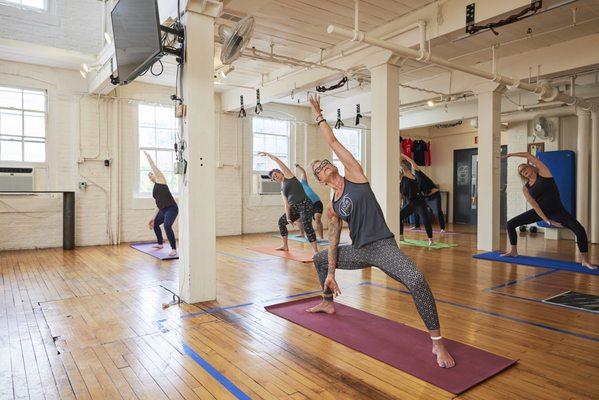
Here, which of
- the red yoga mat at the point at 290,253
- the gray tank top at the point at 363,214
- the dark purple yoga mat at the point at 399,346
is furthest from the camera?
the red yoga mat at the point at 290,253

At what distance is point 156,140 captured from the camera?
8.67 m

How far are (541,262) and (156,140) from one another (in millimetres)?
7323

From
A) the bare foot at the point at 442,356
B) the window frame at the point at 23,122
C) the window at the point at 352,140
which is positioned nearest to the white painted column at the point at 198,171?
the bare foot at the point at 442,356

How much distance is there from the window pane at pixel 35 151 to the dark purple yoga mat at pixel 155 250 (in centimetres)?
226

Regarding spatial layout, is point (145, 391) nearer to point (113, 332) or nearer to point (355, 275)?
point (113, 332)

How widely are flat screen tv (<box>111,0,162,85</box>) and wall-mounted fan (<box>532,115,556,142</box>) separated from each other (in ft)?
26.9

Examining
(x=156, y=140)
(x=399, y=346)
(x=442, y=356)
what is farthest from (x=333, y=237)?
(x=156, y=140)

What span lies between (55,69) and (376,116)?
5.93m

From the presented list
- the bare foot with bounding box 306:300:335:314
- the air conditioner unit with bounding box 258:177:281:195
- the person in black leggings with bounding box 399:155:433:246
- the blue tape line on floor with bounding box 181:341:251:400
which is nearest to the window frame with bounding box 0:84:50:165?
the air conditioner unit with bounding box 258:177:281:195

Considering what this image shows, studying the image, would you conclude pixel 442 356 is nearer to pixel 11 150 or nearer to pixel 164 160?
pixel 164 160

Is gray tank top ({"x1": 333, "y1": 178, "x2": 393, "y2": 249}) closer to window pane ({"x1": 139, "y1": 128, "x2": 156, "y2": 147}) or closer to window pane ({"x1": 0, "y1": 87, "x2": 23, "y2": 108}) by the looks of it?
window pane ({"x1": 139, "y1": 128, "x2": 156, "y2": 147})

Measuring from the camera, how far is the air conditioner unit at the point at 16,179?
276 inches

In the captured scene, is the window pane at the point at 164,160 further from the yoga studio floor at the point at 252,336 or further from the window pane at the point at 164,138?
the yoga studio floor at the point at 252,336

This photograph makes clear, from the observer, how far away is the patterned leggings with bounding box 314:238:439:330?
2520 millimetres
